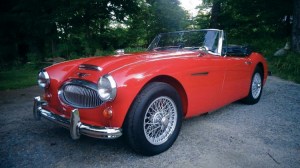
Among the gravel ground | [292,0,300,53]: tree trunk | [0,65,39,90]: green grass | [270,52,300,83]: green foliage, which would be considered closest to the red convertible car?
the gravel ground

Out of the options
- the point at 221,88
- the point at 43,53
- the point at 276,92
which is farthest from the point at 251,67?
the point at 43,53

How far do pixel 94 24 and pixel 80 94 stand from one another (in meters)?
7.44

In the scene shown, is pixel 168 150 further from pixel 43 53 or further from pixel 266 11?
pixel 266 11

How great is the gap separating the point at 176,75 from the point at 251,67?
218 cm

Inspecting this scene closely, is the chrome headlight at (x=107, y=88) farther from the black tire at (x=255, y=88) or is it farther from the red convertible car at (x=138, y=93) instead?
the black tire at (x=255, y=88)

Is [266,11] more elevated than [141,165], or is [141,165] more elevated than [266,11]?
[266,11]

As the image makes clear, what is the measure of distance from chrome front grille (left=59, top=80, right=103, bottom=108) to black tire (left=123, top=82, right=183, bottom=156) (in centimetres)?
38

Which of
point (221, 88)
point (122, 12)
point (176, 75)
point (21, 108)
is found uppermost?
point (122, 12)

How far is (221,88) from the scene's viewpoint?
11.5 feet

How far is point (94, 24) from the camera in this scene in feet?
31.2

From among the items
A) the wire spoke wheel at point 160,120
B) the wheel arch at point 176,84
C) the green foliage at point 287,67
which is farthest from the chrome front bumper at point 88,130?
the green foliage at point 287,67

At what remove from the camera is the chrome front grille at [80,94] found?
8.12 feet

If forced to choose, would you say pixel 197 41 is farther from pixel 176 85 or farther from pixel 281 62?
pixel 281 62

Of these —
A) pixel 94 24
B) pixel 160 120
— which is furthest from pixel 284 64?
pixel 160 120
